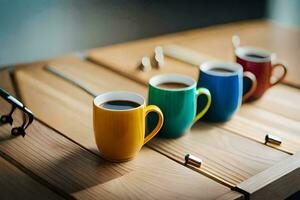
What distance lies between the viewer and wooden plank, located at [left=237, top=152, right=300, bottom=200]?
833 mm

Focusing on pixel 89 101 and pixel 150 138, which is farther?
pixel 89 101

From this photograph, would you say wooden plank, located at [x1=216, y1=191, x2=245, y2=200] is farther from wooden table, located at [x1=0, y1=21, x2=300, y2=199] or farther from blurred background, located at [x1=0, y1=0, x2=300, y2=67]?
blurred background, located at [x1=0, y1=0, x2=300, y2=67]

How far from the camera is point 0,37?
1.78 metres

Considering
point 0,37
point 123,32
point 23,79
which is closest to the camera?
point 23,79

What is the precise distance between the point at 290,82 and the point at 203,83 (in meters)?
0.33

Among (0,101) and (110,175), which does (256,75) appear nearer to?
(110,175)

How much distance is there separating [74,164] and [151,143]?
0.17 metres

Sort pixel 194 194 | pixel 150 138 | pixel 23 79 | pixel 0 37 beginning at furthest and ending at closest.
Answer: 1. pixel 0 37
2. pixel 23 79
3. pixel 150 138
4. pixel 194 194

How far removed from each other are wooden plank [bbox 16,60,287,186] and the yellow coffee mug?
3.1 inches

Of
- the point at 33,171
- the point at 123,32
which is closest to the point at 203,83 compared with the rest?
the point at 33,171

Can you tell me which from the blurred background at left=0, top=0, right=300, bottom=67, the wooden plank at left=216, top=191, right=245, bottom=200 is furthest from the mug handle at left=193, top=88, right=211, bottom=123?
the blurred background at left=0, top=0, right=300, bottom=67

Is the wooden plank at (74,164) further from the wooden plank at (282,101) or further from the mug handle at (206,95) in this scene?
the wooden plank at (282,101)

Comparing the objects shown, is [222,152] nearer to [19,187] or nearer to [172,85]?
[172,85]

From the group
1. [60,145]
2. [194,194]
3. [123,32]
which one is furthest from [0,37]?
[194,194]
